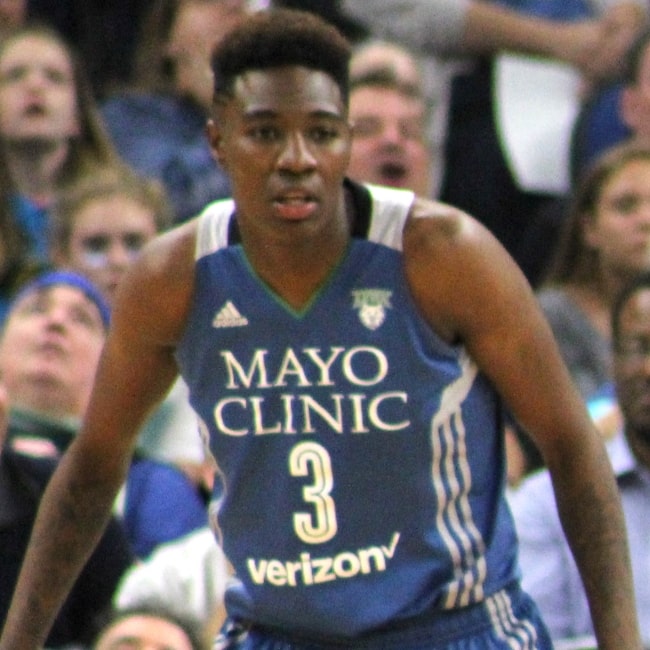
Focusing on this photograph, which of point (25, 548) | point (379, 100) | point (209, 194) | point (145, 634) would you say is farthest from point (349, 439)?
point (209, 194)

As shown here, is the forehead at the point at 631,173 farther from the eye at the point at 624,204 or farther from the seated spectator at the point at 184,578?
the seated spectator at the point at 184,578

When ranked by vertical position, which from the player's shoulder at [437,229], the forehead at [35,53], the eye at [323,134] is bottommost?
the forehead at [35,53]

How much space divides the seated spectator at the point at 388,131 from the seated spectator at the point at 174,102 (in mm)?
548

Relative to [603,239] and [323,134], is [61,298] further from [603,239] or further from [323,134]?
[323,134]

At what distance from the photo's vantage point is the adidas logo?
3094mm

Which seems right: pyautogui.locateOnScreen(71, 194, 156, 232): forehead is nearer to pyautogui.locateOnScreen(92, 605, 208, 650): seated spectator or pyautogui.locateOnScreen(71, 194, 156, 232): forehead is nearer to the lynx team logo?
pyautogui.locateOnScreen(92, 605, 208, 650): seated spectator

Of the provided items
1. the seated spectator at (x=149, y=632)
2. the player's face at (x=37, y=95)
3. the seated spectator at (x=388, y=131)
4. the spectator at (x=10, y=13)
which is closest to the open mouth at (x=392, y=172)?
the seated spectator at (x=388, y=131)

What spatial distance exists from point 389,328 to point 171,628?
1340mm

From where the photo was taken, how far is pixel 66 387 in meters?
5.10

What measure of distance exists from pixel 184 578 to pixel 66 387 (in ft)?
2.74

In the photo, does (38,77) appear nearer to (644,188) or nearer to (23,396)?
(23,396)

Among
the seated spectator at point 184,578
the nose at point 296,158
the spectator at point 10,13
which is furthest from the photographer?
the spectator at point 10,13

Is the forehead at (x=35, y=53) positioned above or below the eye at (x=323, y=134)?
below

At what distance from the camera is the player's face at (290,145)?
290cm
